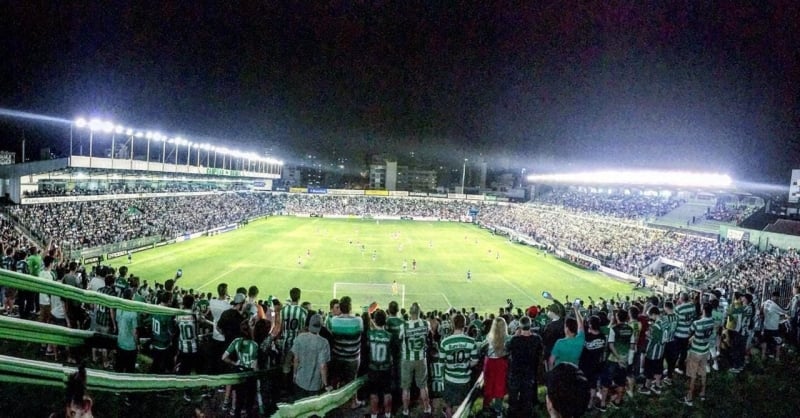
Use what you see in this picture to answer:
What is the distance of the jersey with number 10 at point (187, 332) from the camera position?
7418 mm

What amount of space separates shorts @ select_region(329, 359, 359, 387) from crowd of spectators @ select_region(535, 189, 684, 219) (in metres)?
58.1

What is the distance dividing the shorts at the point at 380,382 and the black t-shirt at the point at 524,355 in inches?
71.7

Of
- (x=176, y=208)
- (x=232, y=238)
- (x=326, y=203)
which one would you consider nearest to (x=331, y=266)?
(x=232, y=238)

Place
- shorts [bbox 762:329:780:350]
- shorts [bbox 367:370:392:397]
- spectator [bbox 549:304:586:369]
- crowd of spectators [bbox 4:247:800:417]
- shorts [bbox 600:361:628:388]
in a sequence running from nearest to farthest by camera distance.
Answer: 1. spectator [bbox 549:304:586:369]
2. crowd of spectators [bbox 4:247:800:417]
3. shorts [bbox 367:370:392:397]
4. shorts [bbox 600:361:628:388]
5. shorts [bbox 762:329:780:350]

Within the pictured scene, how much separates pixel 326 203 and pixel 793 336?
91.1 meters

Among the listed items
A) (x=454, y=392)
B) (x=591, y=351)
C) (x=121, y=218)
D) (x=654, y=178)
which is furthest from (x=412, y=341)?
(x=654, y=178)

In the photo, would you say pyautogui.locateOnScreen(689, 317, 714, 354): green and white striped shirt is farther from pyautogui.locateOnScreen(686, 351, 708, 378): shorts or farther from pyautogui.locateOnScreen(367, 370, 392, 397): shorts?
pyautogui.locateOnScreen(367, 370, 392, 397): shorts

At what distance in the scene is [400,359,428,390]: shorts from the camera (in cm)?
716

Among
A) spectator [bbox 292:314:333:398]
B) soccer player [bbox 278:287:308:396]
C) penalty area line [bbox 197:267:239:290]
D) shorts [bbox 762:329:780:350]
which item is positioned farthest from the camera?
penalty area line [bbox 197:267:239:290]

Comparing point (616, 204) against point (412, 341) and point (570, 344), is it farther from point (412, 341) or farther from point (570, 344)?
point (412, 341)

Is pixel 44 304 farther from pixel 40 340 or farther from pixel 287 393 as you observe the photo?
pixel 40 340

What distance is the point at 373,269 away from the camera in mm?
40969

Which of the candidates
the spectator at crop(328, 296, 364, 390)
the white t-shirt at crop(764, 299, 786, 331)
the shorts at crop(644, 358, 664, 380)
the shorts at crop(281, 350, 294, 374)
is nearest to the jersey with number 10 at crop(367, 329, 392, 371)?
the spectator at crop(328, 296, 364, 390)

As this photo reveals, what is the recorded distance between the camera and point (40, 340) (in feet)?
8.18
